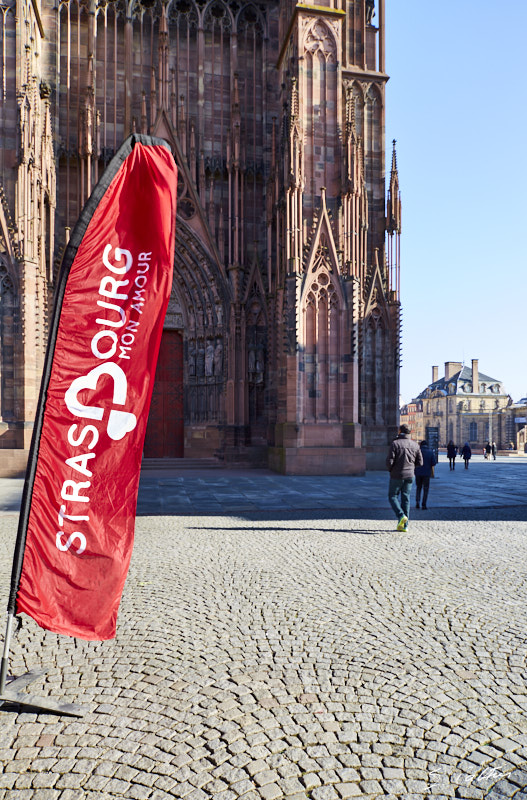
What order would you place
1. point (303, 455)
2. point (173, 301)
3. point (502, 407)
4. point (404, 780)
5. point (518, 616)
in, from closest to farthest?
point (404, 780) < point (518, 616) < point (303, 455) < point (173, 301) < point (502, 407)

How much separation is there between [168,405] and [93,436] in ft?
57.6

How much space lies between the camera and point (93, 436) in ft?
9.88

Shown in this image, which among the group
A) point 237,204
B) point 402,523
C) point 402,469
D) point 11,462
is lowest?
point 402,523

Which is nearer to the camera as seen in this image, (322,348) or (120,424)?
(120,424)

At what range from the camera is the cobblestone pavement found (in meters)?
2.47

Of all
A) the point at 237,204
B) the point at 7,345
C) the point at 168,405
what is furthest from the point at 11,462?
the point at 237,204

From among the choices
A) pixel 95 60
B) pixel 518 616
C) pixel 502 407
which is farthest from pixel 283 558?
pixel 502 407

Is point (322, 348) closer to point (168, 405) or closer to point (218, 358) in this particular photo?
point (218, 358)

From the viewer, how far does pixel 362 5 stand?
19797 mm

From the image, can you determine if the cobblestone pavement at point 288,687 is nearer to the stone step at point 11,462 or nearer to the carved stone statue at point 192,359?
the stone step at point 11,462

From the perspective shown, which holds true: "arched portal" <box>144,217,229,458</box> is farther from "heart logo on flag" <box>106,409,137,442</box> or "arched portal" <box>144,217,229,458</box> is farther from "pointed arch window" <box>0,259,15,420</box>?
"heart logo on flag" <box>106,409,137,442</box>

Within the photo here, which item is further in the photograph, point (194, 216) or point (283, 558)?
point (194, 216)

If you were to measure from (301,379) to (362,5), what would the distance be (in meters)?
13.2

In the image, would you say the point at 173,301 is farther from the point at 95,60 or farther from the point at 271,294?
the point at 95,60
